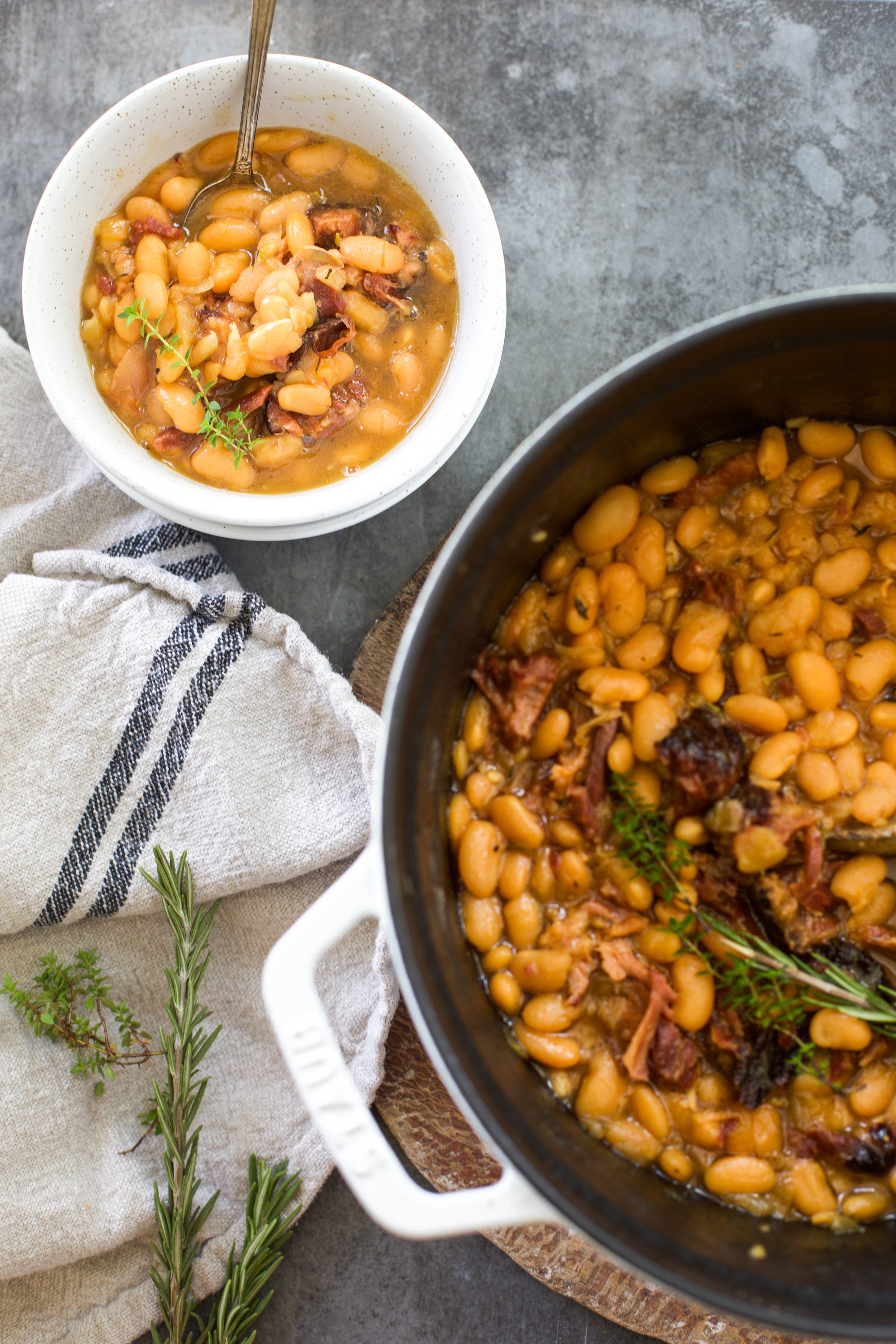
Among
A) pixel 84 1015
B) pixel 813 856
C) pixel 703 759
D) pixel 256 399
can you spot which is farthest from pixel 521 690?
pixel 84 1015

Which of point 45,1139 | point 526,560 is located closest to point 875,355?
point 526,560

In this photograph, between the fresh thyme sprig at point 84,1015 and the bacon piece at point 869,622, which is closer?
the bacon piece at point 869,622

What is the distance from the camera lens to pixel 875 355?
1.58 meters

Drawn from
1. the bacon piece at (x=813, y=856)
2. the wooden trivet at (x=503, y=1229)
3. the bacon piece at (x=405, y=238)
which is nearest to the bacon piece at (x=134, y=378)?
the bacon piece at (x=405, y=238)

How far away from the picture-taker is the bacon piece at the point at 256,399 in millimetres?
1664

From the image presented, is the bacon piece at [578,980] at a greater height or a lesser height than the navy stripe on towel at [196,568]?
lesser

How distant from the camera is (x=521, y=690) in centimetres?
161

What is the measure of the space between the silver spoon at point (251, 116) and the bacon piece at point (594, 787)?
3.55ft

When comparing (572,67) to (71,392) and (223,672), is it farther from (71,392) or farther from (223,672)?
(223,672)

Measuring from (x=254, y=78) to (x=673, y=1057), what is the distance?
1.64 metres

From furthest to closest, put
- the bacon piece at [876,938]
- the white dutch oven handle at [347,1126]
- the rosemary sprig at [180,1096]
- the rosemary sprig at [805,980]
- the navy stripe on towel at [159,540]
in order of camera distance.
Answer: the navy stripe on towel at [159,540], the rosemary sprig at [180,1096], the bacon piece at [876,938], the rosemary sprig at [805,980], the white dutch oven handle at [347,1126]

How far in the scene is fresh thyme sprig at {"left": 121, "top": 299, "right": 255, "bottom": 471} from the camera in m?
1.60

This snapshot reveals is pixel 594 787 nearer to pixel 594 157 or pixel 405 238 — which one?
pixel 405 238

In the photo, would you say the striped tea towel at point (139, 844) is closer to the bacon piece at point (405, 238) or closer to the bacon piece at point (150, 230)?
the bacon piece at point (150, 230)
